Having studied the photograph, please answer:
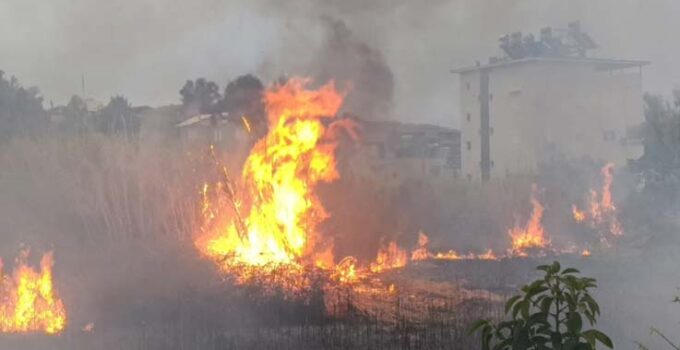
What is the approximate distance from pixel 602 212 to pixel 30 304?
12876 millimetres

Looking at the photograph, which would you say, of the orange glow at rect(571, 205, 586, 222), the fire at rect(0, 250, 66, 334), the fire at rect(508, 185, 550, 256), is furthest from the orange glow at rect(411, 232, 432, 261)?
the fire at rect(0, 250, 66, 334)

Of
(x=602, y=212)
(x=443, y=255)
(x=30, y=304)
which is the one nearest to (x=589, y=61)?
(x=602, y=212)

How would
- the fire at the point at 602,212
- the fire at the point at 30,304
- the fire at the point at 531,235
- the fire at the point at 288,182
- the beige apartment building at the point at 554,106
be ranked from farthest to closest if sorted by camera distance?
the beige apartment building at the point at 554,106
the fire at the point at 602,212
the fire at the point at 531,235
the fire at the point at 288,182
the fire at the point at 30,304

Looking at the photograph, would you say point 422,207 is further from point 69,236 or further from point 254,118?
point 69,236

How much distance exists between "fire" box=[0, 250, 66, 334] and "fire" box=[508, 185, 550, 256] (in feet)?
27.2

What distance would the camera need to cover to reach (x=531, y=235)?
1513 centimetres

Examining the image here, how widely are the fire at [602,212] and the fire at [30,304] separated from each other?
460 inches

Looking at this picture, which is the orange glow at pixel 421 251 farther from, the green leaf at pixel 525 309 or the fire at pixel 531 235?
the green leaf at pixel 525 309

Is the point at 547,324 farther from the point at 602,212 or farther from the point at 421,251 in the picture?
→ the point at 602,212

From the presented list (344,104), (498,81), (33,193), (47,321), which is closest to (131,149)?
(33,193)

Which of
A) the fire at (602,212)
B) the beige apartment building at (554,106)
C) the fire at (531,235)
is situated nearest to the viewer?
the fire at (531,235)

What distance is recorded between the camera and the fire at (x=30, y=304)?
7633mm

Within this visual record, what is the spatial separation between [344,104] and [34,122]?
8429 millimetres

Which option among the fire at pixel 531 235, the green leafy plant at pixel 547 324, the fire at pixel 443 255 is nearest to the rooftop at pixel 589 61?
the fire at pixel 531 235
